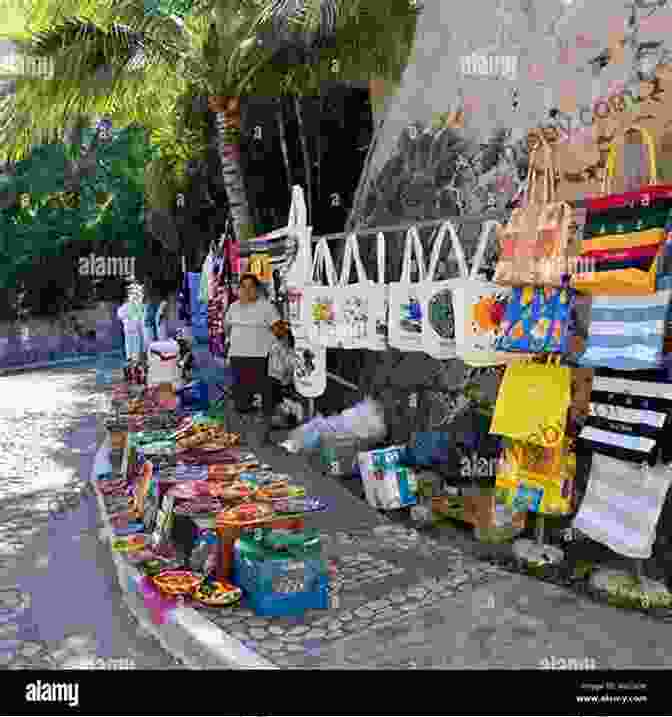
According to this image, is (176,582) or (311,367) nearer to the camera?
(176,582)

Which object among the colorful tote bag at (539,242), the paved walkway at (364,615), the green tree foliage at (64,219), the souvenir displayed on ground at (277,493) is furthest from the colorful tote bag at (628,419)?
the green tree foliage at (64,219)

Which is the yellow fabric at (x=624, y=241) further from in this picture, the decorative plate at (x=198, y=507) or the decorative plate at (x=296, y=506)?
the decorative plate at (x=198, y=507)

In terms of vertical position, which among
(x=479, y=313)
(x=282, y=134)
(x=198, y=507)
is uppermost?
(x=282, y=134)

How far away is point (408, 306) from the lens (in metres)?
6.03

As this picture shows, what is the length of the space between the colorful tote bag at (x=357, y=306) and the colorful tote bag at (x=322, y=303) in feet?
0.37

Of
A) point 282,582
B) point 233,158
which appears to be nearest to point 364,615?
point 282,582

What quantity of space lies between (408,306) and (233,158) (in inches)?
229

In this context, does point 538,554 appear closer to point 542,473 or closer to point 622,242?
point 542,473

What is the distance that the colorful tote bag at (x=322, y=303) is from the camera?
702cm

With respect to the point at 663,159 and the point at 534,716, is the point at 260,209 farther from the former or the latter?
the point at 534,716

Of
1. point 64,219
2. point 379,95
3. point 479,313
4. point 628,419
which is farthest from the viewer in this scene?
point 64,219

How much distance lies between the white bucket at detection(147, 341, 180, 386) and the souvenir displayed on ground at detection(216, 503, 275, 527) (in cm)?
470

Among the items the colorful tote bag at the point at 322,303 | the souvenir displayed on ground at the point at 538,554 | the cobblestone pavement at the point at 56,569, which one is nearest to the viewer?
the cobblestone pavement at the point at 56,569

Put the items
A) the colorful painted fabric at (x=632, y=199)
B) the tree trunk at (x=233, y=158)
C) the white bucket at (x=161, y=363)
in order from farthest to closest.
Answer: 1. the tree trunk at (x=233, y=158)
2. the white bucket at (x=161, y=363)
3. the colorful painted fabric at (x=632, y=199)
